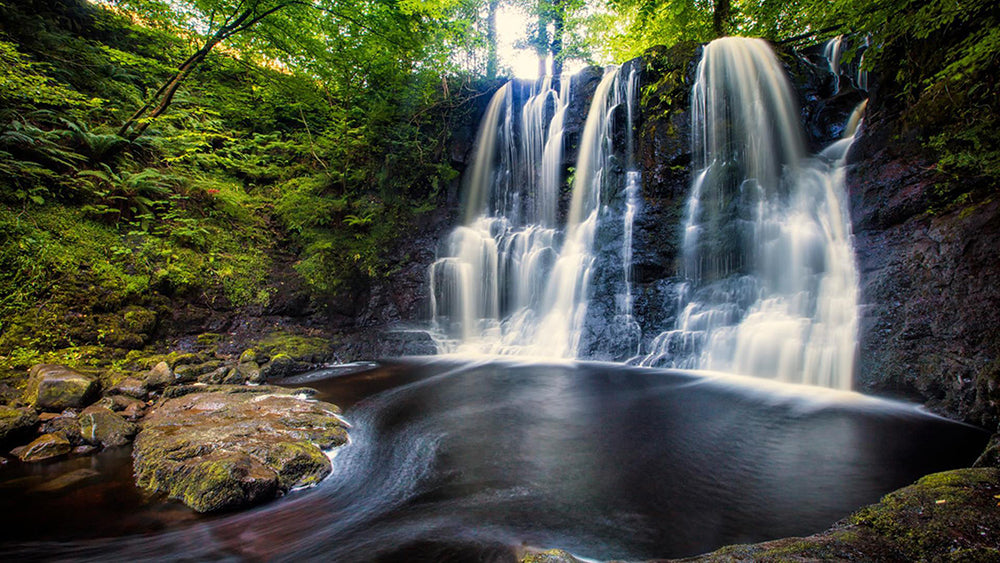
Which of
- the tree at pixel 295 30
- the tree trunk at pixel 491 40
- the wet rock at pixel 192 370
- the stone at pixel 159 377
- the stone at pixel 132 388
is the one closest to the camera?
the stone at pixel 132 388

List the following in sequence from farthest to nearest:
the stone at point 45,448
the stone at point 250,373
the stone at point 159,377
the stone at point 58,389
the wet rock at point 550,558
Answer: the stone at point 250,373 → the stone at point 159,377 → the stone at point 58,389 → the stone at point 45,448 → the wet rock at point 550,558

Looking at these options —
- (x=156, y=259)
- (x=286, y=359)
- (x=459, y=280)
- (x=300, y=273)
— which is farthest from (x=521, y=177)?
(x=156, y=259)

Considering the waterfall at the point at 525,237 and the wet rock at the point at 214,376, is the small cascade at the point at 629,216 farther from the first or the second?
the wet rock at the point at 214,376

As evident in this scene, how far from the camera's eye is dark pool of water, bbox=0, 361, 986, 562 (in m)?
2.63

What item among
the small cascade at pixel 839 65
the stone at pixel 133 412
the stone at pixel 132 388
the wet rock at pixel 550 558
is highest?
the small cascade at pixel 839 65

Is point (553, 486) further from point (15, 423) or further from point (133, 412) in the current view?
point (15, 423)

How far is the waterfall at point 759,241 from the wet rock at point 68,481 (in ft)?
26.6

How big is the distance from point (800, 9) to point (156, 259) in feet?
52.8

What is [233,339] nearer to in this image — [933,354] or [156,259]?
[156,259]

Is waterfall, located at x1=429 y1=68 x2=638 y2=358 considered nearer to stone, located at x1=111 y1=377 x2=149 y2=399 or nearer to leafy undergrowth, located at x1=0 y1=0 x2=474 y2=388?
leafy undergrowth, located at x1=0 y1=0 x2=474 y2=388

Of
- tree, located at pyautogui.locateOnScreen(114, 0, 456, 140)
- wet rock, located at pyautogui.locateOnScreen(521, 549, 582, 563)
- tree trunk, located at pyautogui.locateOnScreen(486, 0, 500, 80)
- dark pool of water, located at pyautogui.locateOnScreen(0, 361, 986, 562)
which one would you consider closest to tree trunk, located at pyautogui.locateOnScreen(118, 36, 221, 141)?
tree, located at pyautogui.locateOnScreen(114, 0, 456, 140)

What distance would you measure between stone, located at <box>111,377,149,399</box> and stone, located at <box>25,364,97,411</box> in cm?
33

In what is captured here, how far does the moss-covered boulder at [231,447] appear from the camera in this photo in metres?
3.08

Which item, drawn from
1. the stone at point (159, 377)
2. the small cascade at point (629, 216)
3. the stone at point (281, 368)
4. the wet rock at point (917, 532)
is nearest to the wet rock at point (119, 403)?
the stone at point (159, 377)
